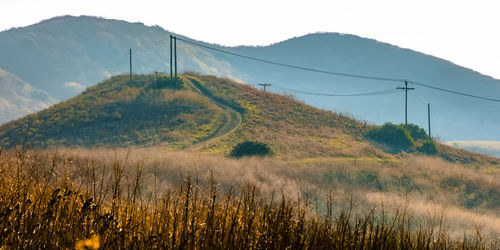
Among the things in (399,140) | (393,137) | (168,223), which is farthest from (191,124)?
(168,223)

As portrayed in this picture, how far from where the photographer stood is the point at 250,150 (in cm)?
5394

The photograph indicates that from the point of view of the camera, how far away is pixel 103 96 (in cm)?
8300

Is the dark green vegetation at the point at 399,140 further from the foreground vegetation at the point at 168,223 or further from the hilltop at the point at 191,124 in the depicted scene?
the foreground vegetation at the point at 168,223

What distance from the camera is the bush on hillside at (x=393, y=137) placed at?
2775 inches

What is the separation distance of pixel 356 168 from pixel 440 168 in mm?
11033

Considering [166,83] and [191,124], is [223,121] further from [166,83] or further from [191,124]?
[166,83]

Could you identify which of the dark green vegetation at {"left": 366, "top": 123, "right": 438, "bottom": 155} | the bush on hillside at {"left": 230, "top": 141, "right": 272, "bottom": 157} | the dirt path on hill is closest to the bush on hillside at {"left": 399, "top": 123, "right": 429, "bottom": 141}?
the dark green vegetation at {"left": 366, "top": 123, "right": 438, "bottom": 155}

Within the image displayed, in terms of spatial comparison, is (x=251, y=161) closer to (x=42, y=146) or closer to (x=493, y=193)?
(x=493, y=193)

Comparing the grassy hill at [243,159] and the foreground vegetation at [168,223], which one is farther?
the grassy hill at [243,159]

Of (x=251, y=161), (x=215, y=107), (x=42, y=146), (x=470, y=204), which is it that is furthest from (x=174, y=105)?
(x=470, y=204)

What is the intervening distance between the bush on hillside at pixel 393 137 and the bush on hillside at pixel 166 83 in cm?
3362

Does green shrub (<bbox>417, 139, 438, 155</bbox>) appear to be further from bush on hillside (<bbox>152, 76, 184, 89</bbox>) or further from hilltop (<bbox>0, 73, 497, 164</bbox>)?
bush on hillside (<bbox>152, 76, 184, 89</bbox>)

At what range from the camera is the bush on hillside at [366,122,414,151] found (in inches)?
2775

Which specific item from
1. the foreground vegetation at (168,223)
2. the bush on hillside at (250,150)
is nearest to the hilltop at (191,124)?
the bush on hillside at (250,150)
